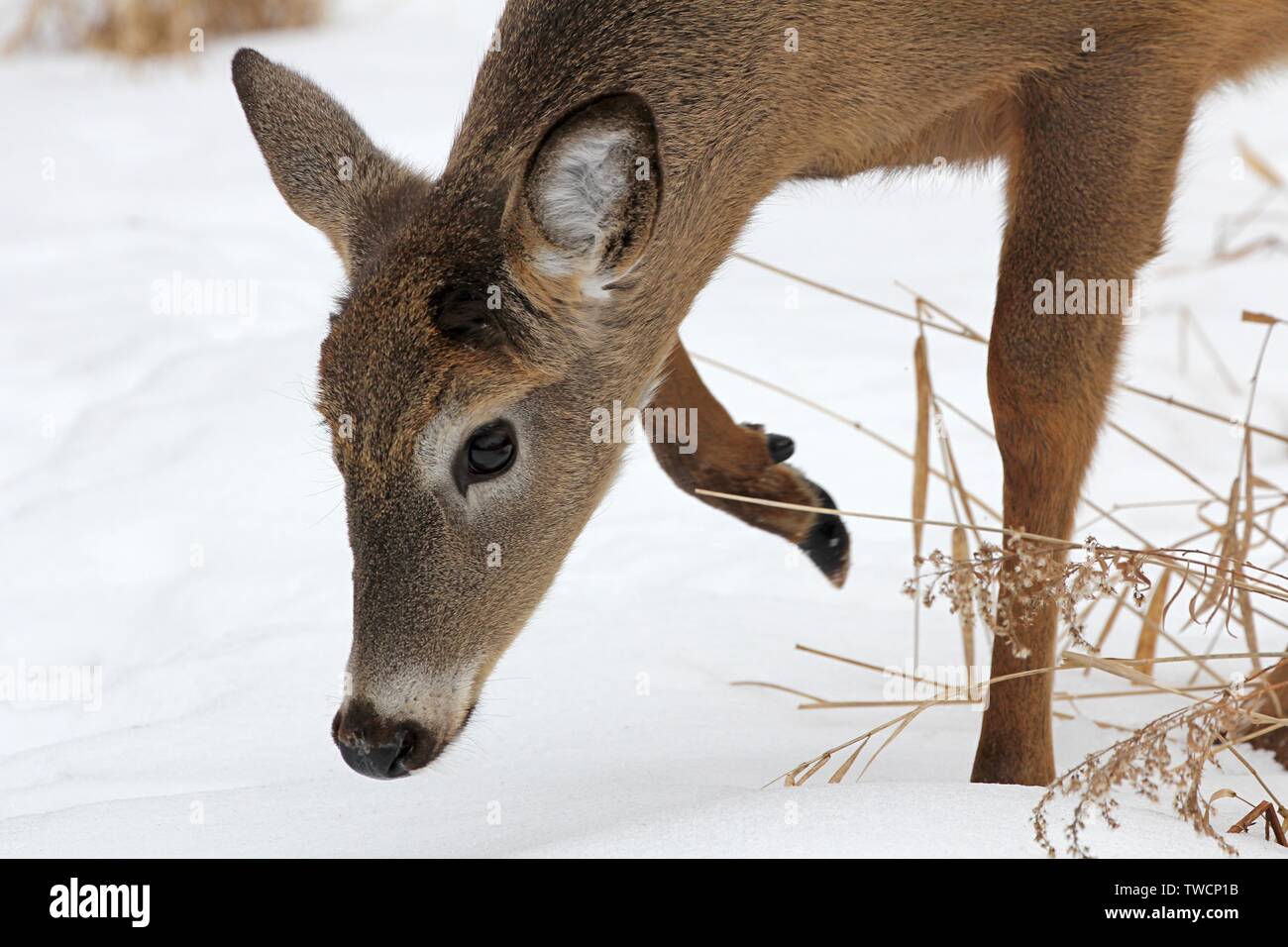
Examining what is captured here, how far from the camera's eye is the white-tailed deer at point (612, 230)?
3.71m

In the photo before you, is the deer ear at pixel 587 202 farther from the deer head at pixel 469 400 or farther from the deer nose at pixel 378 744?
the deer nose at pixel 378 744

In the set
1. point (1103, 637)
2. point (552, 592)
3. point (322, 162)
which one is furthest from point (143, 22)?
point (1103, 637)

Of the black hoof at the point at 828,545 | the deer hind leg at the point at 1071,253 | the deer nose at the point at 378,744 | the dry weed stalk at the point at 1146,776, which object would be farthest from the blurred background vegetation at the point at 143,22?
the dry weed stalk at the point at 1146,776

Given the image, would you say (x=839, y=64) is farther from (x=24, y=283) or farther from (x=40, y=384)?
(x=24, y=283)

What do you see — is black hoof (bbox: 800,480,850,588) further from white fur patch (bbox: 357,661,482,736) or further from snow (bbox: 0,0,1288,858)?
white fur patch (bbox: 357,661,482,736)

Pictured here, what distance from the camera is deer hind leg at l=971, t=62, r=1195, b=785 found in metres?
4.23

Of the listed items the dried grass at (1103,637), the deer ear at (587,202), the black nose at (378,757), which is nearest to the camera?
the dried grass at (1103,637)

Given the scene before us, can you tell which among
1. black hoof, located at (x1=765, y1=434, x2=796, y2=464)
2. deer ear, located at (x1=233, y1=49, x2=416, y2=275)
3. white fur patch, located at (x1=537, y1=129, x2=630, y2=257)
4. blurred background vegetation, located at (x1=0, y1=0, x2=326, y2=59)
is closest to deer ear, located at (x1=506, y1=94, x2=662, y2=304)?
white fur patch, located at (x1=537, y1=129, x2=630, y2=257)

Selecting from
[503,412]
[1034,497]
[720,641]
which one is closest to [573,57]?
[503,412]

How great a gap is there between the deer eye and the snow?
0.74 meters

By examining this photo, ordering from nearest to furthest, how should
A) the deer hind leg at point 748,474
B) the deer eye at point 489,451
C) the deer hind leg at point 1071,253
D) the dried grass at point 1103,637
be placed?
the dried grass at point 1103,637, the deer eye at point 489,451, the deer hind leg at point 1071,253, the deer hind leg at point 748,474

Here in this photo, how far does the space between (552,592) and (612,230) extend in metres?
2.00

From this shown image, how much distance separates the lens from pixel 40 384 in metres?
7.06

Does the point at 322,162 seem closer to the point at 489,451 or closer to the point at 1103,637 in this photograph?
the point at 489,451
